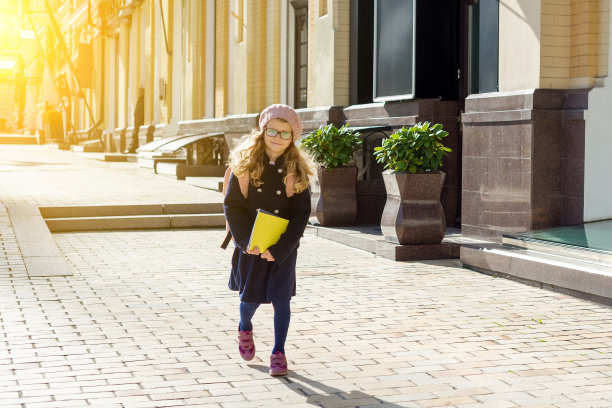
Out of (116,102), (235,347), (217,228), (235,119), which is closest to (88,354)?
(235,347)

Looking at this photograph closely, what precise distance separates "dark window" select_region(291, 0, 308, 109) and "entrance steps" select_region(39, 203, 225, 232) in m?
5.29

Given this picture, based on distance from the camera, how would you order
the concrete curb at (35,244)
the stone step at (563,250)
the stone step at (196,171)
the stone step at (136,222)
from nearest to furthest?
the stone step at (563,250), the concrete curb at (35,244), the stone step at (136,222), the stone step at (196,171)

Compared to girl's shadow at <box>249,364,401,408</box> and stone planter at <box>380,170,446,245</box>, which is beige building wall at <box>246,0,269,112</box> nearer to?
stone planter at <box>380,170,446,245</box>

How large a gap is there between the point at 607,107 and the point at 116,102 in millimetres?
40228

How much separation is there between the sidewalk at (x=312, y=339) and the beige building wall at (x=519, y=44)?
2184mm

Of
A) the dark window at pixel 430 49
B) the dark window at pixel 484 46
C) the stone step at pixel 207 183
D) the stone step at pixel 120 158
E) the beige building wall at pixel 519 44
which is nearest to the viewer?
the beige building wall at pixel 519 44

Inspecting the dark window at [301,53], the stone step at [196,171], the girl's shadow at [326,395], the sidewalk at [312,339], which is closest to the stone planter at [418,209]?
the sidewalk at [312,339]

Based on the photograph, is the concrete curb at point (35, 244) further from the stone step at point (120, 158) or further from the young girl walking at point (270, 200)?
the stone step at point (120, 158)

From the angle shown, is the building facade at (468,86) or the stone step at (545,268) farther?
the building facade at (468,86)

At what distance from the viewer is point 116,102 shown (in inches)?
1891

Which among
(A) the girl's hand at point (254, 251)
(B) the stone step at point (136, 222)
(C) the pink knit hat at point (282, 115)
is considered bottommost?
(B) the stone step at point (136, 222)

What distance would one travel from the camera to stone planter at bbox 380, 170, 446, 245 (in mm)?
10758

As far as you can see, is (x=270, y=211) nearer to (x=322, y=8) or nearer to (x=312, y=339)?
(x=312, y=339)

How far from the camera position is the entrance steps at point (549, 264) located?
8.07 m
